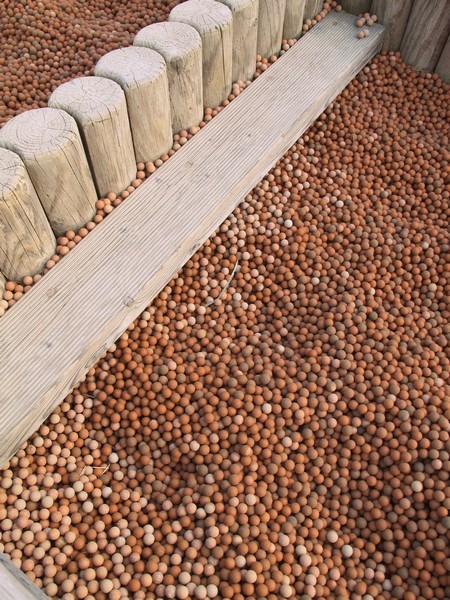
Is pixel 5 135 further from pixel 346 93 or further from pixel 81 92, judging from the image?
pixel 346 93

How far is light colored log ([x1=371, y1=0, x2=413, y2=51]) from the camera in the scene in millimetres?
3312

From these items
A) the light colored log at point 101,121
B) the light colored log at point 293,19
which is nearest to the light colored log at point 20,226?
the light colored log at point 101,121

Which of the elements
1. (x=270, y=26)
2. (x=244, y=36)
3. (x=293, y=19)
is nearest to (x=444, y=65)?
(x=293, y=19)

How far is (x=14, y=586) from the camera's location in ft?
4.90

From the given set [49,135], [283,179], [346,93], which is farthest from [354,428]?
[346,93]

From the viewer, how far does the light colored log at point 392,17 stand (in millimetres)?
3312

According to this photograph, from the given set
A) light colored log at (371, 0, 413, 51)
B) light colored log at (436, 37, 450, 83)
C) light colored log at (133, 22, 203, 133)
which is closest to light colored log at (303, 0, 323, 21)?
light colored log at (371, 0, 413, 51)

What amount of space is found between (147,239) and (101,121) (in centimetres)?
50

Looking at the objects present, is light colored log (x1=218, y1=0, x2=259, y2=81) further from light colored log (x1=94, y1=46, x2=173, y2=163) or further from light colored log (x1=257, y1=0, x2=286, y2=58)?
light colored log (x1=94, y1=46, x2=173, y2=163)

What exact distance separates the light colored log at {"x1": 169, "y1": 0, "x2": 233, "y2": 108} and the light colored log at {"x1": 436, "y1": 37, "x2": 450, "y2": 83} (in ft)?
4.58

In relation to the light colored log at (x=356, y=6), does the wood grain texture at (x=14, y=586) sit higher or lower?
lower

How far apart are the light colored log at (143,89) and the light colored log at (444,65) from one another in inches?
72.3

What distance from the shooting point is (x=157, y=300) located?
255 cm

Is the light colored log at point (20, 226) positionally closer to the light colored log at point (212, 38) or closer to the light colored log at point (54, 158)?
the light colored log at point (54, 158)
